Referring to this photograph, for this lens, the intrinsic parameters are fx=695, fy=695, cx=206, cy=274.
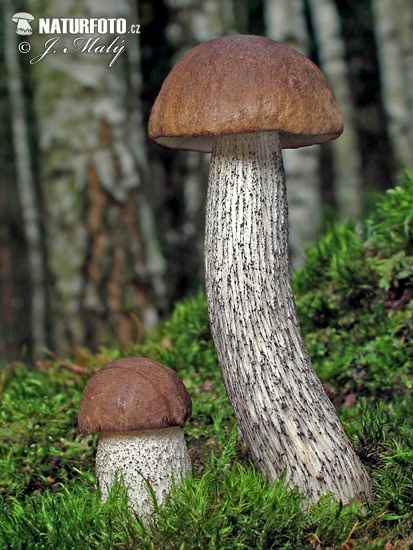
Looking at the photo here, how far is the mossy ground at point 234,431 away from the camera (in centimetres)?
229

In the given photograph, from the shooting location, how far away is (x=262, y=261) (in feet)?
8.59

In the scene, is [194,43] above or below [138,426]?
above

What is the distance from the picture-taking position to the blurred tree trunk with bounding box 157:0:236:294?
23.3ft

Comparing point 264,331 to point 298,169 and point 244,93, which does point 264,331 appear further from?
Answer: point 298,169

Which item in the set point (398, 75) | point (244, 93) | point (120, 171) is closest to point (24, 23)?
point (120, 171)

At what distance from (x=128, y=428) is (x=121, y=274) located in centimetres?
318

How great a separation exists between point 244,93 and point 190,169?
5.62 metres

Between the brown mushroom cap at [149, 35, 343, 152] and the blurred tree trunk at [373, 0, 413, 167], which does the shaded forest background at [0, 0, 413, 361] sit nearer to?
the blurred tree trunk at [373, 0, 413, 167]

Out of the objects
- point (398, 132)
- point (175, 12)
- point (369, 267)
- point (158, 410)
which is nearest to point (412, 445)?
point (158, 410)

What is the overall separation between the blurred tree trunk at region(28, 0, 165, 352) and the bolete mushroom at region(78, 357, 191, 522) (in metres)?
2.90

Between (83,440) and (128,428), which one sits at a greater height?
(128,428)

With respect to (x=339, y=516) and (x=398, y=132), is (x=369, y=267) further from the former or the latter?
(x=398, y=132)

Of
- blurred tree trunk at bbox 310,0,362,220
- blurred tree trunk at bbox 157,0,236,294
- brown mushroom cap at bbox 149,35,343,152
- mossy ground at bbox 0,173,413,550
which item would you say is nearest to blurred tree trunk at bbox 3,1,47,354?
blurred tree trunk at bbox 157,0,236,294

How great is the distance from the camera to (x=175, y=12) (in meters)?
7.49
